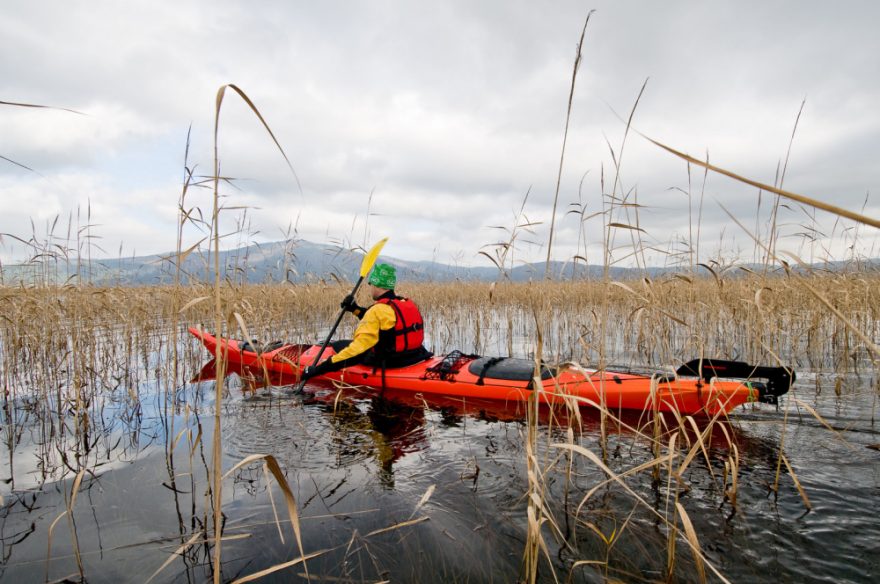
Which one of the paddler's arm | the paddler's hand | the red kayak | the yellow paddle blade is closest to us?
the red kayak

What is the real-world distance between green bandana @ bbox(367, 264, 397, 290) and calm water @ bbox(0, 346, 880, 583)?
1533 mm

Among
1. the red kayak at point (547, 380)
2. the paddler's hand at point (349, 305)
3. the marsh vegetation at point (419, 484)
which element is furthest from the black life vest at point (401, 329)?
the marsh vegetation at point (419, 484)

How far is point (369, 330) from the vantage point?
4.75m

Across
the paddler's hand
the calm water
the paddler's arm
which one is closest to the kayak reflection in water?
the calm water

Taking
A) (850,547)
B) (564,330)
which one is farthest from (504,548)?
(564,330)

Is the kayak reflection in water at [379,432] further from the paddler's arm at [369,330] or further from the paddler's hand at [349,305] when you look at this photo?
the paddler's hand at [349,305]

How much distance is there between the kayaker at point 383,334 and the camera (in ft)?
15.4

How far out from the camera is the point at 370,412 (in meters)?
4.50

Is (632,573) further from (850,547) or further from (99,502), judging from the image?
(99,502)


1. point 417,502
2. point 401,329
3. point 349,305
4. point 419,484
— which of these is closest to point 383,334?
point 401,329

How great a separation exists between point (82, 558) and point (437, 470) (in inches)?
76.9

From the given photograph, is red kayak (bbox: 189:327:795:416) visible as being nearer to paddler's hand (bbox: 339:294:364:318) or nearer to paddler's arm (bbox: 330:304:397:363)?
paddler's arm (bbox: 330:304:397:363)

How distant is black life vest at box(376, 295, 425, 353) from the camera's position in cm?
488

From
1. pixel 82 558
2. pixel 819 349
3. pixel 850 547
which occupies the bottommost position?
pixel 82 558
